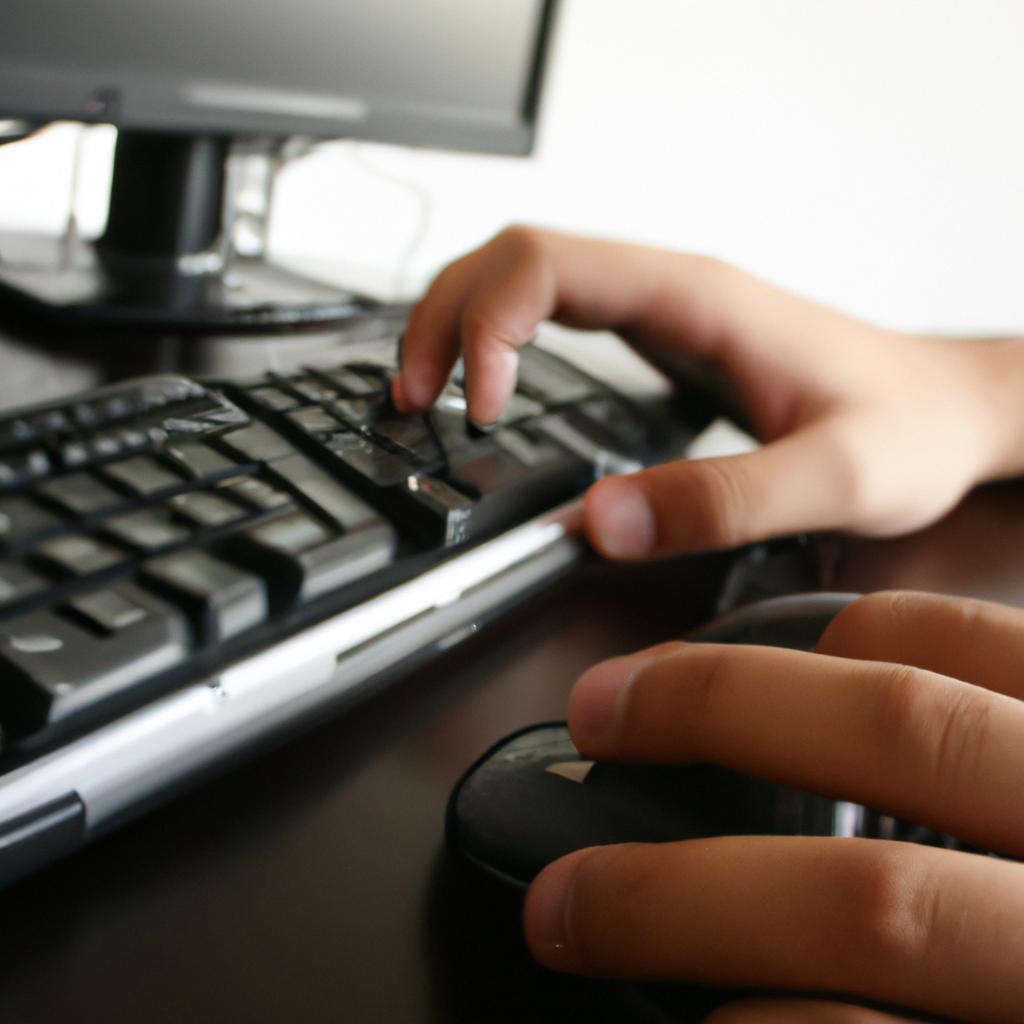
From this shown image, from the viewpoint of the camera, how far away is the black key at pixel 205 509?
240 mm

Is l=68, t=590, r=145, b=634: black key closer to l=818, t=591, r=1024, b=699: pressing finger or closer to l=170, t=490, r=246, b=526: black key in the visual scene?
l=170, t=490, r=246, b=526: black key

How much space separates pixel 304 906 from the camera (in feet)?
0.67

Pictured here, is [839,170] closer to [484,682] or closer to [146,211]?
[146,211]

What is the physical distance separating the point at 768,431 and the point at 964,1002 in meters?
0.33

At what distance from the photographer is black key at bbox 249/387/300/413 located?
1.04 feet


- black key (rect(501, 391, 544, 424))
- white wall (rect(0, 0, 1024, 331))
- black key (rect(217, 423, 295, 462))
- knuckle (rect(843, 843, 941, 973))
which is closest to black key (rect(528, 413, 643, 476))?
black key (rect(501, 391, 544, 424))

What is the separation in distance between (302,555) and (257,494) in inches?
1.1

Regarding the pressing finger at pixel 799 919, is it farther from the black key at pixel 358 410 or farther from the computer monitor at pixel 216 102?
the computer monitor at pixel 216 102

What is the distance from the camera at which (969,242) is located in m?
0.96

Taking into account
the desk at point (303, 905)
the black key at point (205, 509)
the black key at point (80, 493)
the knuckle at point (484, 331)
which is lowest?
the desk at point (303, 905)

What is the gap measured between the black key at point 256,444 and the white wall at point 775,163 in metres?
0.65

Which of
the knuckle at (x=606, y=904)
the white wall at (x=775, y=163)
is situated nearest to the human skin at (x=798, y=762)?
the knuckle at (x=606, y=904)

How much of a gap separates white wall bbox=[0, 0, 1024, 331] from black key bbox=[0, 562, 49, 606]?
744mm

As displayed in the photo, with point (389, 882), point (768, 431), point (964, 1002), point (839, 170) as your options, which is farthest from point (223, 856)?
point (839, 170)
